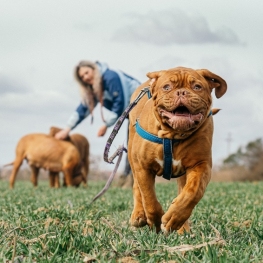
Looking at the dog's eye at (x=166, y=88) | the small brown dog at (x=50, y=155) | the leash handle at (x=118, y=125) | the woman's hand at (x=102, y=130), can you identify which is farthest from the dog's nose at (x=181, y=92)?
the small brown dog at (x=50, y=155)

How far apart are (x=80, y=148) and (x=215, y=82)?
12.5 metres

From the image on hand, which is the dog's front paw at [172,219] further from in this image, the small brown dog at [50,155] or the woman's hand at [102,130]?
the small brown dog at [50,155]

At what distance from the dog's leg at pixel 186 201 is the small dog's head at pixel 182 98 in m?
0.35

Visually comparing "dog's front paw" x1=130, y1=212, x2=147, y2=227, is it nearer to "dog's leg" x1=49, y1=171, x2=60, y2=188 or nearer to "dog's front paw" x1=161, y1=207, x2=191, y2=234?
"dog's front paw" x1=161, y1=207, x2=191, y2=234

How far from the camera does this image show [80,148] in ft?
54.2

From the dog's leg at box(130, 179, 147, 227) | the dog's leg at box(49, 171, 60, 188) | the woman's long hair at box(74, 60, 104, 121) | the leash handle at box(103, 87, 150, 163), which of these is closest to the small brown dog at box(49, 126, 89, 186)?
the dog's leg at box(49, 171, 60, 188)

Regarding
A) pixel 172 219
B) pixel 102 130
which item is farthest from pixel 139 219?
Result: pixel 102 130

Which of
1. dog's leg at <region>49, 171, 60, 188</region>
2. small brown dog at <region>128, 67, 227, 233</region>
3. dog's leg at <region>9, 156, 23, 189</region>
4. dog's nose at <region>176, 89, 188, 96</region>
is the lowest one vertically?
dog's leg at <region>49, 171, 60, 188</region>

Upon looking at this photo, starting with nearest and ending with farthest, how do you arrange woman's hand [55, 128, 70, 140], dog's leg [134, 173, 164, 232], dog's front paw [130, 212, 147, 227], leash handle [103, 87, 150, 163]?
dog's leg [134, 173, 164, 232] < dog's front paw [130, 212, 147, 227] < leash handle [103, 87, 150, 163] < woman's hand [55, 128, 70, 140]

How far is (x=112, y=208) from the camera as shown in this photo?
7.20 meters

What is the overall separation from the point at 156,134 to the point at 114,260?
125 cm

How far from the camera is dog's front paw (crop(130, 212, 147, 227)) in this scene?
4.74 m

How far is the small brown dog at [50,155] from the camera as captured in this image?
51.8 ft

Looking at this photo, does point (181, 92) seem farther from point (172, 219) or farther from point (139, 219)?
point (139, 219)
